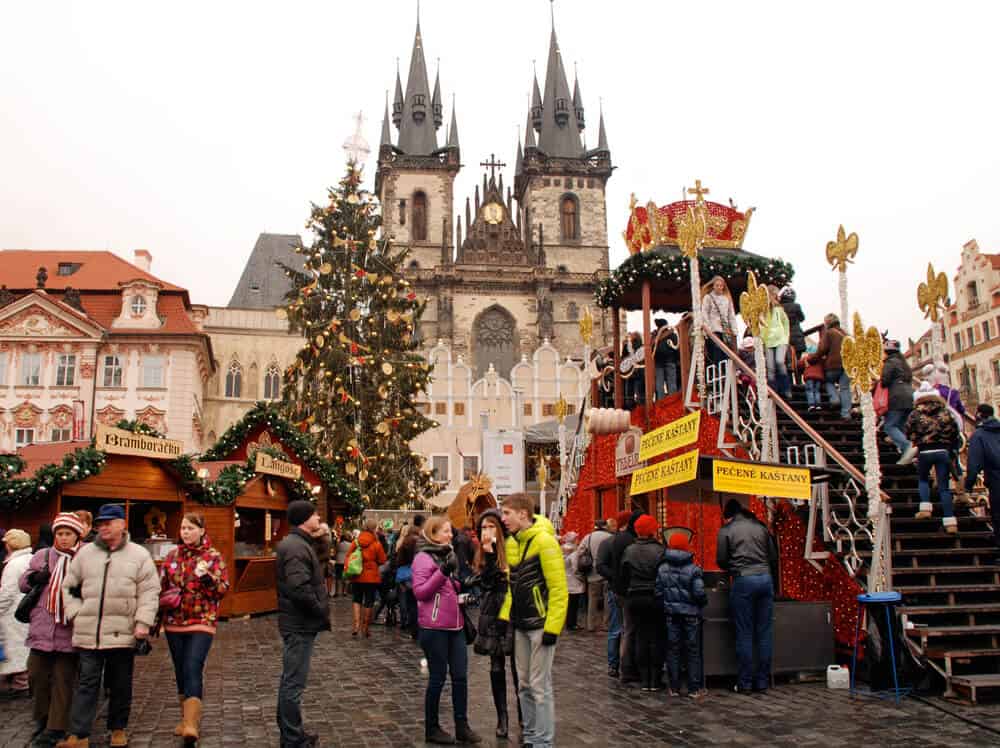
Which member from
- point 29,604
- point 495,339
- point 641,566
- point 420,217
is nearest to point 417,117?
point 420,217

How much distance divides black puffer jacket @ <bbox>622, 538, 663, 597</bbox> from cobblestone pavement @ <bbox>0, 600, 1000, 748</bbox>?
2.93 ft

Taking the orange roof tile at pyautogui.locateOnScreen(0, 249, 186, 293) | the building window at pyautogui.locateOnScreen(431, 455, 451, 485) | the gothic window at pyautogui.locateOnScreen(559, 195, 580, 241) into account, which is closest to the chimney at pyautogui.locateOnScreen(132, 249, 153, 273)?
the orange roof tile at pyautogui.locateOnScreen(0, 249, 186, 293)

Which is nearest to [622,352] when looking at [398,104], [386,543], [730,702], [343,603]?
[386,543]

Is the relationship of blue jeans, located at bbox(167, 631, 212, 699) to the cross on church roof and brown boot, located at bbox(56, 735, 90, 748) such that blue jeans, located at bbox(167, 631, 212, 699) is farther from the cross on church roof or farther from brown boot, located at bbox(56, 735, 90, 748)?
the cross on church roof

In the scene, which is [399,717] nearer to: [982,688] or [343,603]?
[982,688]

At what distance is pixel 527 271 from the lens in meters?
65.6

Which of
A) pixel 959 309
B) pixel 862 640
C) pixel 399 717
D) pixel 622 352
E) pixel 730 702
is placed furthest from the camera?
pixel 959 309

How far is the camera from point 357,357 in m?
21.0

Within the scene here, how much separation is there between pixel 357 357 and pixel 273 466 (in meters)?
6.09

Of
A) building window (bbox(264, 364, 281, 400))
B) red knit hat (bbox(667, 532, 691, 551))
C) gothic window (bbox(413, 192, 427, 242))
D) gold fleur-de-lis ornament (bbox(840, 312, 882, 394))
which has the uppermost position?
gothic window (bbox(413, 192, 427, 242))

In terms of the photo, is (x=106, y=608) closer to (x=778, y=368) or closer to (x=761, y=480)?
(x=761, y=480)

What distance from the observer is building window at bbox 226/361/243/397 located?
4875cm

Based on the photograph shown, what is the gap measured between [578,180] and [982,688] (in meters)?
65.7

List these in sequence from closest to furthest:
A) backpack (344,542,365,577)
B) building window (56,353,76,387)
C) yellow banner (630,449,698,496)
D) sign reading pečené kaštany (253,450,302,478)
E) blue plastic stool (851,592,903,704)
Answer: blue plastic stool (851,592,903,704)
yellow banner (630,449,698,496)
backpack (344,542,365,577)
sign reading pečené kaštany (253,450,302,478)
building window (56,353,76,387)
